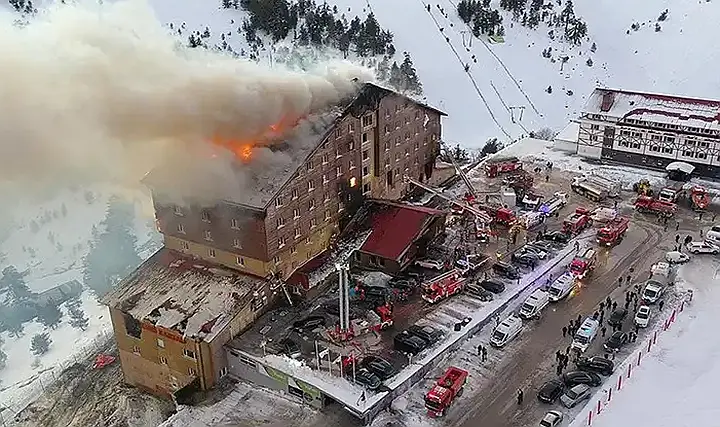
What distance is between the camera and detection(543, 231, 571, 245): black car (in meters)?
42.1

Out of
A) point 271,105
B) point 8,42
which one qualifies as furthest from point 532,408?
point 8,42

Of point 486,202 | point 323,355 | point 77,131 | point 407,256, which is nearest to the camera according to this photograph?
point 77,131

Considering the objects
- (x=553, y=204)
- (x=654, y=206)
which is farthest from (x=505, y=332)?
(x=654, y=206)

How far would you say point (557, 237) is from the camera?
139 ft

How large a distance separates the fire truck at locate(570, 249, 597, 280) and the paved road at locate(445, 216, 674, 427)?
50 cm

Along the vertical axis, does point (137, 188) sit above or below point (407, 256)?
above

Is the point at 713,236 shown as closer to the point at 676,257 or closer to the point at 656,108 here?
the point at 676,257

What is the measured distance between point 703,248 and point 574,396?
17.0 m

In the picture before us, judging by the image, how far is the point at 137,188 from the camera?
37406 mm

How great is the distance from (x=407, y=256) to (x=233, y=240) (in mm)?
9451

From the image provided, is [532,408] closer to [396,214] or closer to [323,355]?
[323,355]

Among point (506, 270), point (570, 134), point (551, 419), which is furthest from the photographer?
point (570, 134)

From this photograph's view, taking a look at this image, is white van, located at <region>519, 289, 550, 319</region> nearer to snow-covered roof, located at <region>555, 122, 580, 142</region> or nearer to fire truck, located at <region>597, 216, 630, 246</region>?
fire truck, located at <region>597, 216, 630, 246</region>

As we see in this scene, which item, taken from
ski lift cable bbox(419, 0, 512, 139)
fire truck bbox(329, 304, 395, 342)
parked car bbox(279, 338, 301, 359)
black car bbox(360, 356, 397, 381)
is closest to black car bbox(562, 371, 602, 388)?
black car bbox(360, 356, 397, 381)
